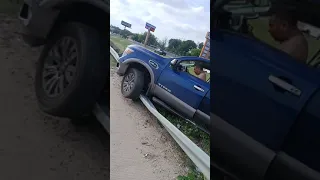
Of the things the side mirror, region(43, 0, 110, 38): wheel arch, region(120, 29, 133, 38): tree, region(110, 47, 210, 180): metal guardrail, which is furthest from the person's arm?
region(43, 0, 110, 38): wheel arch

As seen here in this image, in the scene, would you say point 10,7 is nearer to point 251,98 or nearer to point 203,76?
point 203,76

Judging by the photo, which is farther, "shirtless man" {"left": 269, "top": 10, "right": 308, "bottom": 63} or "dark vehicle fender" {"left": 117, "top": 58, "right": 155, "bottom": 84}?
"dark vehicle fender" {"left": 117, "top": 58, "right": 155, "bottom": 84}

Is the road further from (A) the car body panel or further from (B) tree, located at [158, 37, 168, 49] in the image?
(B) tree, located at [158, 37, 168, 49]

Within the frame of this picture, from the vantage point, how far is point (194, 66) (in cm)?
157

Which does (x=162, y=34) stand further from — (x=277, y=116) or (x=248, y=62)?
(x=277, y=116)

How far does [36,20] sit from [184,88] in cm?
82

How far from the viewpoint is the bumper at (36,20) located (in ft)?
6.46

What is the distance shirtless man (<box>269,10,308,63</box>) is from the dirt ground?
81 centimetres

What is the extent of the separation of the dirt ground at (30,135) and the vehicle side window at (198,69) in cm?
50

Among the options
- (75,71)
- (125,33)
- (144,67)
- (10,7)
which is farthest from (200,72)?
(10,7)

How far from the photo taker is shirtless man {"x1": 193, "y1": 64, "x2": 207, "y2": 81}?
1.56 meters

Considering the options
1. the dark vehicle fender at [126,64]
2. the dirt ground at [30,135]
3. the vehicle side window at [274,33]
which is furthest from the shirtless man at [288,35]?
the dirt ground at [30,135]

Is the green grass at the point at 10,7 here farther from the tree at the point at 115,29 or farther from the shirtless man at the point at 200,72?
the shirtless man at the point at 200,72

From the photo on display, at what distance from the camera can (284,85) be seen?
152 centimetres
